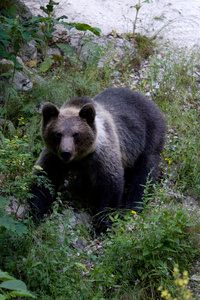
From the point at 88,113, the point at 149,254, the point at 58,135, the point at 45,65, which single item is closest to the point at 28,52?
the point at 45,65

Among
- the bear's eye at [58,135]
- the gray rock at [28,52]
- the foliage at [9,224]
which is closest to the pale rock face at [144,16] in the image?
the gray rock at [28,52]

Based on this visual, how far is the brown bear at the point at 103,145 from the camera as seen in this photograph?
17.2 feet

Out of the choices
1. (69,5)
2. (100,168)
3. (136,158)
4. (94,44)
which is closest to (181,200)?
(136,158)

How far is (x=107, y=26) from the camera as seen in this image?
9.88 m

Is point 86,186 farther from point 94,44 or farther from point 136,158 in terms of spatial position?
point 94,44

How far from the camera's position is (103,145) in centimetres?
561

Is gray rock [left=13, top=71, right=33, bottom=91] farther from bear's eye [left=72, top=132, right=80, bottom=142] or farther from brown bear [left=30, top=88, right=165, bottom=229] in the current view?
bear's eye [left=72, top=132, right=80, bottom=142]

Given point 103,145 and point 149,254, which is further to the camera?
point 103,145

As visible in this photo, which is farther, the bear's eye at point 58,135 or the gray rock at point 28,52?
the gray rock at point 28,52

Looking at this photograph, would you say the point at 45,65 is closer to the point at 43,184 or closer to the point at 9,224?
the point at 43,184

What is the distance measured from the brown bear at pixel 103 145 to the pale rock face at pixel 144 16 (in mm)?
3646

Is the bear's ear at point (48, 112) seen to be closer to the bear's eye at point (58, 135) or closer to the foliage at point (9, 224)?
the bear's eye at point (58, 135)

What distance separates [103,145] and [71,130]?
0.67 meters

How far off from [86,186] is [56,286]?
2377 mm
